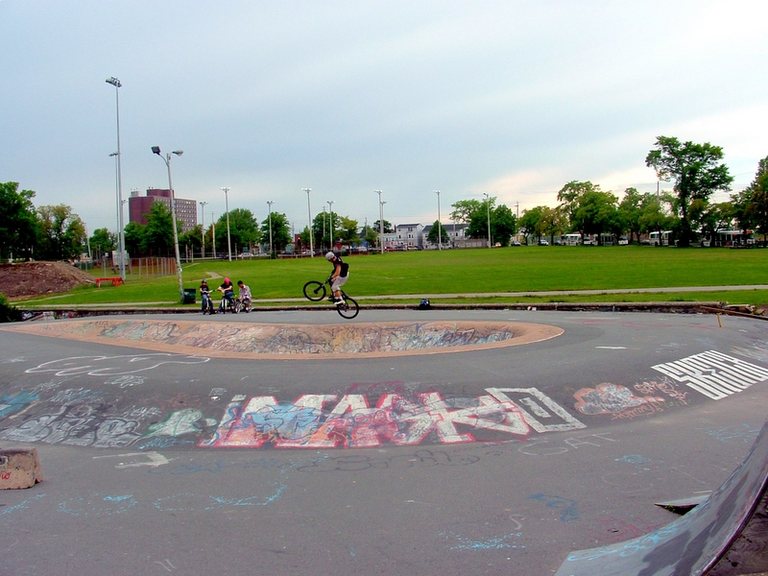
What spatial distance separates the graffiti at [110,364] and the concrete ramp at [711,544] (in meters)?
9.05

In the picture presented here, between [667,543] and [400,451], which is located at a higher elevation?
[667,543]

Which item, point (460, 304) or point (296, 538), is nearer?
point (296, 538)

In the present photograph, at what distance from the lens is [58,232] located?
107 meters

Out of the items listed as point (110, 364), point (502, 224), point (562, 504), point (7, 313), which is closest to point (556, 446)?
point (562, 504)

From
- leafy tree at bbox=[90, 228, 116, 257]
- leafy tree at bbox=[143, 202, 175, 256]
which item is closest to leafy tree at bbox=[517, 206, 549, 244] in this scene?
leafy tree at bbox=[143, 202, 175, 256]

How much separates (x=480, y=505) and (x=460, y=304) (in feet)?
72.1

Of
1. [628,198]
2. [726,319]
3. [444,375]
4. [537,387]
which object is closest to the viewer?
[537,387]

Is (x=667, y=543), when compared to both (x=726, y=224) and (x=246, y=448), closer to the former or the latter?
(x=246, y=448)

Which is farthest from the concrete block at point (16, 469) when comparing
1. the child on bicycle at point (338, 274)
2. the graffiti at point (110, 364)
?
the child on bicycle at point (338, 274)

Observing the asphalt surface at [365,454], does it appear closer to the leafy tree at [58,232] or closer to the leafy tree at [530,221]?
the leafy tree at [58,232]

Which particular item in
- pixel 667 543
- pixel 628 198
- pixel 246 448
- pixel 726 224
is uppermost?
pixel 628 198

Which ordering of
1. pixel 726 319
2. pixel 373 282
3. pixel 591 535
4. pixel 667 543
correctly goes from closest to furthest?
pixel 667 543 → pixel 591 535 → pixel 726 319 → pixel 373 282

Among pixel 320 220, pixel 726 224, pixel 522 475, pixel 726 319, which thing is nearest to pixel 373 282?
pixel 726 319

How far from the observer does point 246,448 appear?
7395 mm
